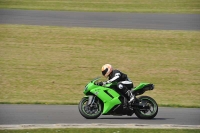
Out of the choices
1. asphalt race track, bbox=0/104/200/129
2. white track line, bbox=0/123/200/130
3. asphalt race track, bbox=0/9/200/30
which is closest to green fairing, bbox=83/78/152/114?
asphalt race track, bbox=0/104/200/129

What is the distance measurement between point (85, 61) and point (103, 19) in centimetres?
669

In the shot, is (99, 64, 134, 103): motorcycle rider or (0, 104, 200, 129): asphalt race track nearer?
(0, 104, 200, 129): asphalt race track

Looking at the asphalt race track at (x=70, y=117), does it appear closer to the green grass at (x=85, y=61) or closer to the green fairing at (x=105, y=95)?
the green fairing at (x=105, y=95)

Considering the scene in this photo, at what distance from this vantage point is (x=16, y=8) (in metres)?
32.2

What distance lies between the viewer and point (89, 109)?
1367 cm

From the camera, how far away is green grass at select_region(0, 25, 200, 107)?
64.2 ft

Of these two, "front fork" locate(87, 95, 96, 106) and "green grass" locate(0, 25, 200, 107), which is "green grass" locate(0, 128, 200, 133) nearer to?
"front fork" locate(87, 95, 96, 106)

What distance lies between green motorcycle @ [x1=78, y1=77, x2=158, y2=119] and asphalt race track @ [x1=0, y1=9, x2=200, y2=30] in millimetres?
14604

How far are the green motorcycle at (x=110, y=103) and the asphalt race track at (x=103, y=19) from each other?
14.6 metres

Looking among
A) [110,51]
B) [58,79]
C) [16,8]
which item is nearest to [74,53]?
[110,51]

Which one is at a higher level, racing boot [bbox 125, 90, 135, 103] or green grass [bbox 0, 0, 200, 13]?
green grass [bbox 0, 0, 200, 13]

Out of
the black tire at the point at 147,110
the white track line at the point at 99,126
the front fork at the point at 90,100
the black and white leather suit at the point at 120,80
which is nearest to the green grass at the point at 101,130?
the white track line at the point at 99,126

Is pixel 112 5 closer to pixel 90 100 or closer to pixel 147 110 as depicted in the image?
pixel 147 110

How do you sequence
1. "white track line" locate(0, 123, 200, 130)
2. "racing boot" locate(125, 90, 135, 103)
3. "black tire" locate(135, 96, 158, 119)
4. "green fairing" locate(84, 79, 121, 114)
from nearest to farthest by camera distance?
"white track line" locate(0, 123, 200, 130) → "green fairing" locate(84, 79, 121, 114) → "racing boot" locate(125, 90, 135, 103) → "black tire" locate(135, 96, 158, 119)
